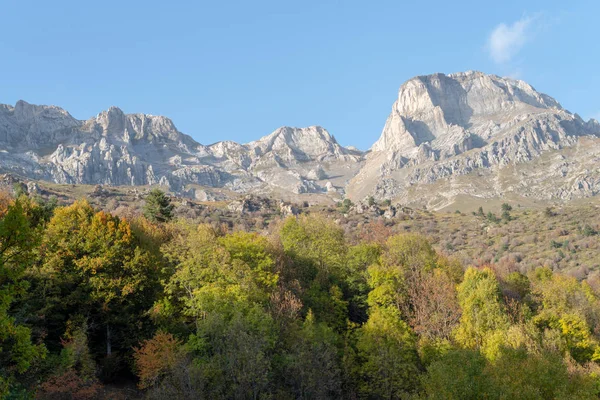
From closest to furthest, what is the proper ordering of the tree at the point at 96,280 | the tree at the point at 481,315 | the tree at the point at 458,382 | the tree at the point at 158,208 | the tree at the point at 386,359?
1. the tree at the point at 458,382
2. the tree at the point at 96,280
3. the tree at the point at 386,359
4. the tree at the point at 481,315
5. the tree at the point at 158,208

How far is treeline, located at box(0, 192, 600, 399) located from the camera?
111 ft

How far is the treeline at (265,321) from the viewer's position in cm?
3381

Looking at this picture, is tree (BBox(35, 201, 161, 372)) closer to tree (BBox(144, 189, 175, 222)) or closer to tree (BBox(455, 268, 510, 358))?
tree (BBox(144, 189, 175, 222))

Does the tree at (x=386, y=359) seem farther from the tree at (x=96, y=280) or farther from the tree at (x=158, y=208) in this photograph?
the tree at (x=158, y=208)

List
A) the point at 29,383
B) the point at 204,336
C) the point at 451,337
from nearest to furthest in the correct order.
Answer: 1. the point at 29,383
2. the point at 204,336
3. the point at 451,337

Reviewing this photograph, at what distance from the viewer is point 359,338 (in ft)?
163

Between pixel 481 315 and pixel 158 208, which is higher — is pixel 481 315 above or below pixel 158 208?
below

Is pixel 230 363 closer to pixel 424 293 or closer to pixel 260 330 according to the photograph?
pixel 260 330

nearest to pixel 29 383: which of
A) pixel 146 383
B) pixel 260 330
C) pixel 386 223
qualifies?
pixel 146 383

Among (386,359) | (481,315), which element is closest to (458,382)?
Answer: (386,359)

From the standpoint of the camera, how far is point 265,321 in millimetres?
39812

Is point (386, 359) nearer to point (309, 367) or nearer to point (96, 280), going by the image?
point (309, 367)

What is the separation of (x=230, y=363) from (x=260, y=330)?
182 inches

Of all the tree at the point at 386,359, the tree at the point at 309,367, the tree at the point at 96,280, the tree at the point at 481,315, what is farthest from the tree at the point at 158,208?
the tree at the point at 481,315
